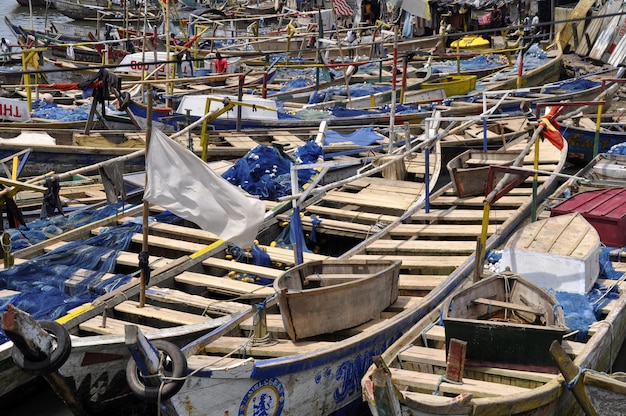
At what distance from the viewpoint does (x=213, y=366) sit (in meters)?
8.48

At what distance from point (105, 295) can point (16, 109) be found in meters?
11.7

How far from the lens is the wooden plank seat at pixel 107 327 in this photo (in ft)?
31.4

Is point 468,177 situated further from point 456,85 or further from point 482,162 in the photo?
point 456,85

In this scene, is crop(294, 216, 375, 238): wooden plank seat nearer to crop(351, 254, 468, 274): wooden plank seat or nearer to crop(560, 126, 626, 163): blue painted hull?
crop(351, 254, 468, 274): wooden plank seat

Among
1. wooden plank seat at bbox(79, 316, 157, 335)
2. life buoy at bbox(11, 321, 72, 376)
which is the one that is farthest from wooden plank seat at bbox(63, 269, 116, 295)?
life buoy at bbox(11, 321, 72, 376)

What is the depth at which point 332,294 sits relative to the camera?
9328 millimetres

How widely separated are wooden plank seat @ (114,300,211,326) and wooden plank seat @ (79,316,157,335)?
14 centimetres

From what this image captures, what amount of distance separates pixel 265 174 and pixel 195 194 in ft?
16.7

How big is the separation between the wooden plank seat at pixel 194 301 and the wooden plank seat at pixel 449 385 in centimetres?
242

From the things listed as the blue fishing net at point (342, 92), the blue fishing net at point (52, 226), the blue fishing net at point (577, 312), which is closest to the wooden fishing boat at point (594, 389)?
the blue fishing net at point (577, 312)

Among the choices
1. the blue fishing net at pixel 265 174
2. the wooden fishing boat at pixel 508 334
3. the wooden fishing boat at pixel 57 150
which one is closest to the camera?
the wooden fishing boat at pixel 508 334

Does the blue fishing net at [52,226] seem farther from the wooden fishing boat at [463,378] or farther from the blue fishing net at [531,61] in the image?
the blue fishing net at [531,61]

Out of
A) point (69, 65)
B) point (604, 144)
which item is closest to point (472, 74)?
point (604, 144)

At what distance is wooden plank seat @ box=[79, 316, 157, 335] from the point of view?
958 centimetres
